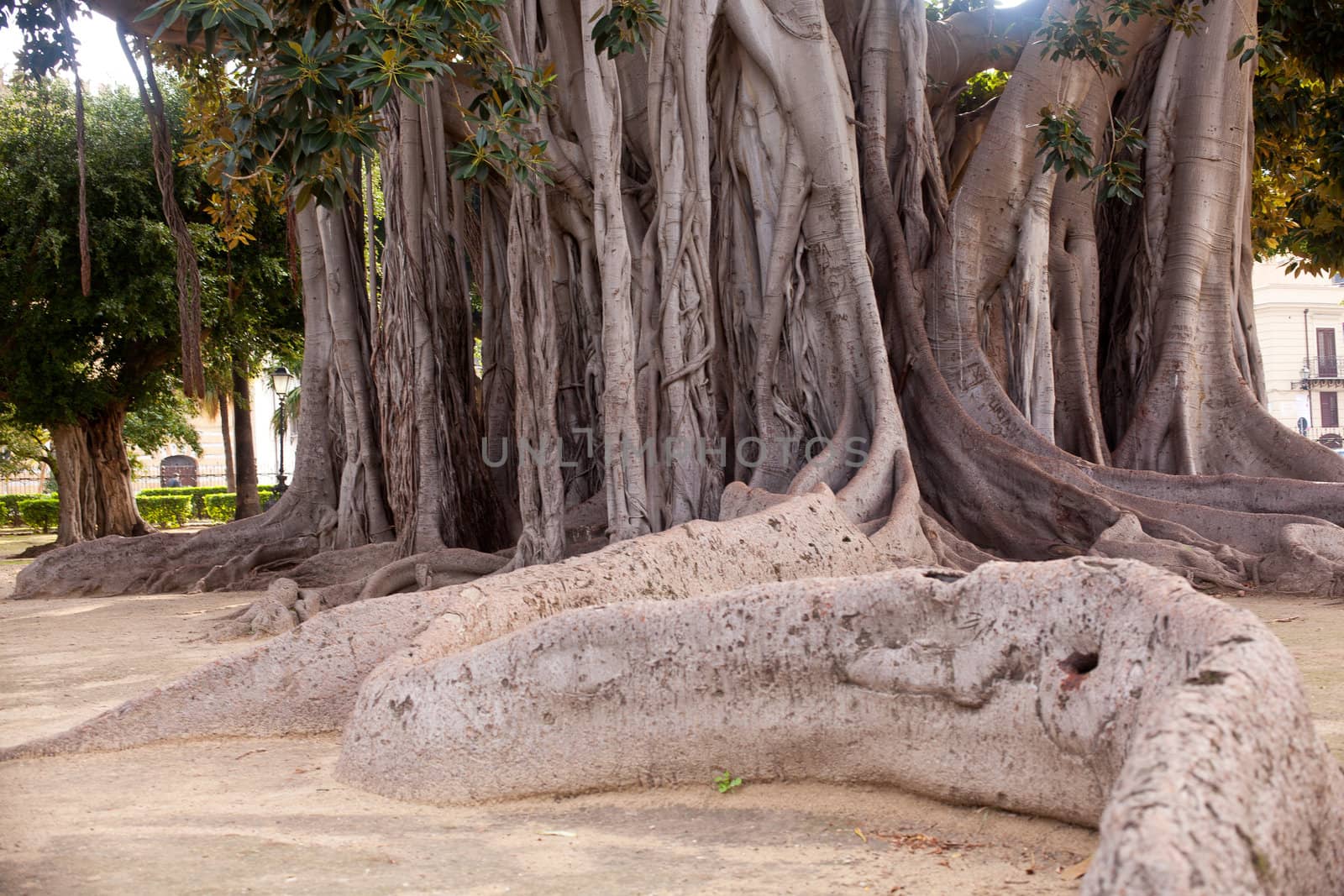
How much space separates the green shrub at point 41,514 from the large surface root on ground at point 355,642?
18701 mm

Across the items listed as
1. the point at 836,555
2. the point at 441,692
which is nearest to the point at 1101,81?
the point at 836,555

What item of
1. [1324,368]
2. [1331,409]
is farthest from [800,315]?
[1331,409]

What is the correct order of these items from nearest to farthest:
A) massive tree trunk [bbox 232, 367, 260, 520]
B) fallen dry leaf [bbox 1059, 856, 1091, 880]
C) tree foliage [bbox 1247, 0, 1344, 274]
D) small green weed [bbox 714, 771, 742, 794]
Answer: fallen dry leaf [bbox 1059, 856, 1091, 880] → small green weed [bbox 714, 771, 742, 794] → tree foliage [bbox 1247, 0, 1344, 274] → massive tree trunk [bbox 232, 367, 260, 520]

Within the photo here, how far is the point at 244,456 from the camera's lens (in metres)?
15.7

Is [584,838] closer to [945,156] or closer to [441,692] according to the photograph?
Result: [441,692]

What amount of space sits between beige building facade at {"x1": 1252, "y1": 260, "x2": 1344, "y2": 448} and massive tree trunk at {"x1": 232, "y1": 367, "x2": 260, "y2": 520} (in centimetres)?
2457

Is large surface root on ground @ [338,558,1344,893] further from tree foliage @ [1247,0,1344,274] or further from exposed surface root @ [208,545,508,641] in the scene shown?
tree foliage @ [1247,0,1344,274]

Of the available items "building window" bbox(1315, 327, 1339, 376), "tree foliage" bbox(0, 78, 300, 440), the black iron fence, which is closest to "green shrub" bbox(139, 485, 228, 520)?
the black iron fence

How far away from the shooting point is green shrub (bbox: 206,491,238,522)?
887 inches

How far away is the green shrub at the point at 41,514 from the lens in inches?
786

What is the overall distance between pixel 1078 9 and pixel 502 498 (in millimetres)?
4369

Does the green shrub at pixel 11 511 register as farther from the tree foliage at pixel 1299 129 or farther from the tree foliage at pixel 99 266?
the tree foliage at pixel 1299 129

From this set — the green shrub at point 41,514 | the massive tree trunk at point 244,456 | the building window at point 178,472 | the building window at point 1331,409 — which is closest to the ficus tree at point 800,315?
the massive tree trunk at point 244,456

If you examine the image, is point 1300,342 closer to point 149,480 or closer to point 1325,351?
point 1325,351
